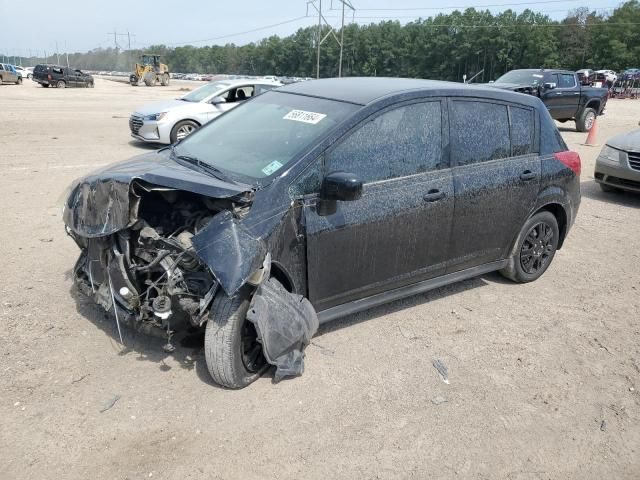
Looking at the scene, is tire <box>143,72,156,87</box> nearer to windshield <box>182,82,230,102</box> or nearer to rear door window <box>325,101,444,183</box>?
windshield <box>182,82,230,102</box>

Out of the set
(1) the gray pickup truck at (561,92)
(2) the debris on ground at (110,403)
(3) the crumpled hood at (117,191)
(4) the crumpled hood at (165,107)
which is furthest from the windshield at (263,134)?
(1) the gray pickup truck at (561,92)

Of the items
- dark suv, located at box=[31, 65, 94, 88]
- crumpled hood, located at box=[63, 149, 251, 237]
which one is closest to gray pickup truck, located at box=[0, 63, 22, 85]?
dark suv, located at box=[31, 65, 94, 88]

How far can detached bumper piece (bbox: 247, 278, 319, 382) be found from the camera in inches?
123

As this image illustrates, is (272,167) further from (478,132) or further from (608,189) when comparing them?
(608,189)

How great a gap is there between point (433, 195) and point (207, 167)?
5.37ft

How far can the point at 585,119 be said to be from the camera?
17594mm

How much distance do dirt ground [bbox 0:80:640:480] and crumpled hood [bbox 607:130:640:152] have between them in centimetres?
420

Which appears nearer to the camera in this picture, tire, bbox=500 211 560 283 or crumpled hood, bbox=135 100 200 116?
tire, bbox=500 211 560 283

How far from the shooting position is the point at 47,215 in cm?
639

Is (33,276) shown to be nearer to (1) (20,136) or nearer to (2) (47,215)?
(2) (47,215)

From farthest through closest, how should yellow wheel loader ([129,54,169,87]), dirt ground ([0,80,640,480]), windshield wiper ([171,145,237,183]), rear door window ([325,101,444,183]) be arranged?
yellow wheel loader ([129,54,169,87]) → rear door window ([325,101,444,183]) → windshield wiper ([171,145,237,183]) → dirt ground ([0,80,640,480])

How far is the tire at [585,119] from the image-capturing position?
1745 cm

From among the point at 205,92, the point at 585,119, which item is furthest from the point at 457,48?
the point at 205,92

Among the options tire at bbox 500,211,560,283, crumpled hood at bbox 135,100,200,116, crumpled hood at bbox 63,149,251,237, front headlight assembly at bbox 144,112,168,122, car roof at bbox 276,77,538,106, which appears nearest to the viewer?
crumpled hood at bbox 63,149,251,237
